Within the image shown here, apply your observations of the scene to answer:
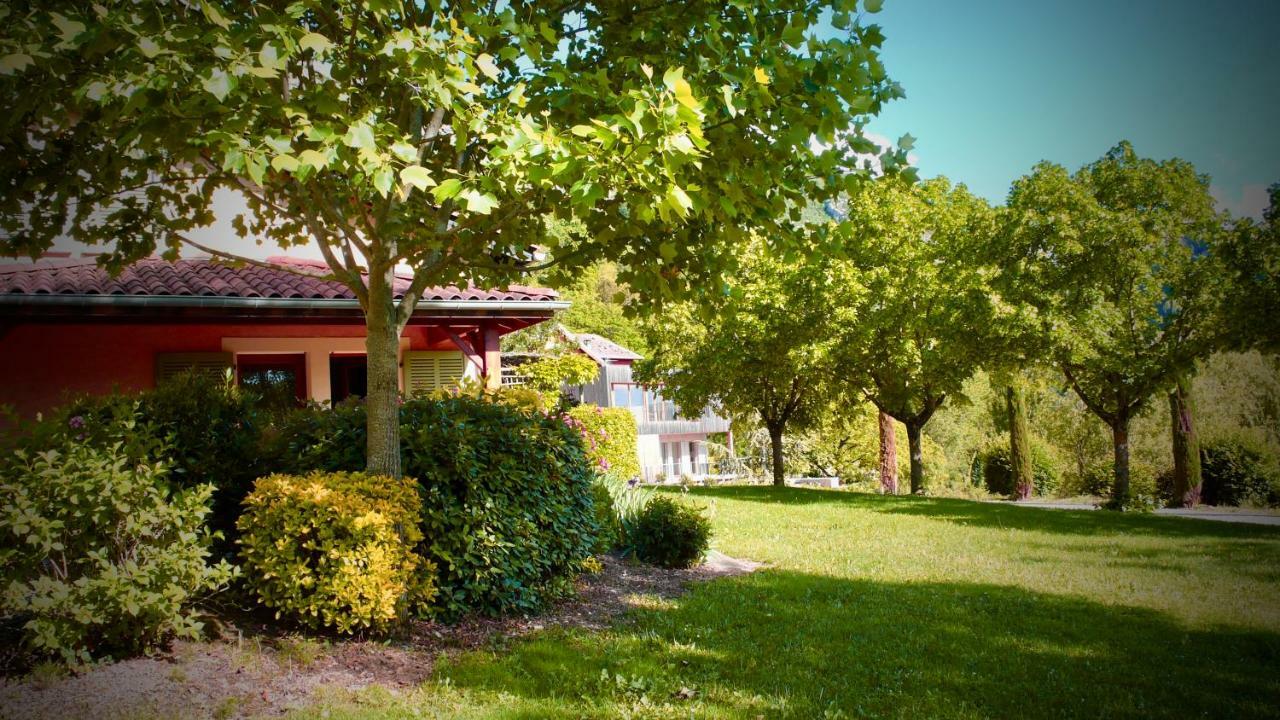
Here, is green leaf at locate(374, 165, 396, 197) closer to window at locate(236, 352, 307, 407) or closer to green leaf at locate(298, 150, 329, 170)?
green leaf at locate(298, 150, 329, 170)

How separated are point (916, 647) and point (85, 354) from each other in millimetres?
10774

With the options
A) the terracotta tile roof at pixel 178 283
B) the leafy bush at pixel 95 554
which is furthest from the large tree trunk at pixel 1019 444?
the leafy bush at pixel 95 554

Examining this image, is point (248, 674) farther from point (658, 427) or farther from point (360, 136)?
point (658, 427)

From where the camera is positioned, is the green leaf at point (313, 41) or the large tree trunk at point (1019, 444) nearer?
the green leaf at point (313, 41)

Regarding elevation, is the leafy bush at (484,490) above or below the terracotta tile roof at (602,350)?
below

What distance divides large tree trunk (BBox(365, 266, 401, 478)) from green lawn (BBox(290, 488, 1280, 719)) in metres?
1.57

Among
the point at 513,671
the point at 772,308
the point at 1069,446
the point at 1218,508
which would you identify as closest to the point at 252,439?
the point at 513,671

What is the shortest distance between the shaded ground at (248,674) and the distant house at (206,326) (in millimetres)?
4085

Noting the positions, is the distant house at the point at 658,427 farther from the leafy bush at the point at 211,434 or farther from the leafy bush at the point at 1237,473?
the leafy bush at the point at 211,434

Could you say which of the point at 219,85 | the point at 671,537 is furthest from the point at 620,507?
the point at 219,85

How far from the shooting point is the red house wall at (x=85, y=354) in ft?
30.3

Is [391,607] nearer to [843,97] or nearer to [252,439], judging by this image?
[252,439]

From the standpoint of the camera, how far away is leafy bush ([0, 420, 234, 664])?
151 inches

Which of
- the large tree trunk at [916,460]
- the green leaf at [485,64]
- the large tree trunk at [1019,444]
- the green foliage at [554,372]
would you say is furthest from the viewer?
the large tree trunk at [1019,444]
